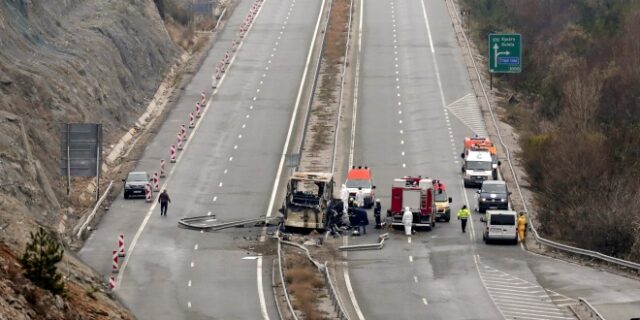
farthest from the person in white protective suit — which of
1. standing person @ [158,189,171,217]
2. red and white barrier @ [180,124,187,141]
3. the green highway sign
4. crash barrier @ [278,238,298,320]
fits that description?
the green highway sign

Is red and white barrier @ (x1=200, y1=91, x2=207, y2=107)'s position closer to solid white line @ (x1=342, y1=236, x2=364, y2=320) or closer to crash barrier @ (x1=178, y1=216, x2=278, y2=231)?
crash barrier @ (x1=178, y1=216, x2=278, y2=231)

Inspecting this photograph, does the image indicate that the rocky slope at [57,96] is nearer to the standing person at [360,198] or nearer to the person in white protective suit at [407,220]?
the standing person at [360,198]

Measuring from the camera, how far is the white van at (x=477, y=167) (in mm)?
66688

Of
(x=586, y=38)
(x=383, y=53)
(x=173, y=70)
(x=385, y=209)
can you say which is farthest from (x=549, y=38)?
(x=385, y=209)

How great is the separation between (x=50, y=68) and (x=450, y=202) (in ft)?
84.8

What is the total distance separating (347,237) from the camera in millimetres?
56281

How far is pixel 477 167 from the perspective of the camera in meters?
67.3

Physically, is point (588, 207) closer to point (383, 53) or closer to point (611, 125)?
point (611, 125)

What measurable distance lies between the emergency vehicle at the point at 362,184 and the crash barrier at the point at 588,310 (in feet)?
60.5

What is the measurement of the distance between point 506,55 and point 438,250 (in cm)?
4037

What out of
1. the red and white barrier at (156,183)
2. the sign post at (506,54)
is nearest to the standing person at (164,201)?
the red and white barrier at (156,183)

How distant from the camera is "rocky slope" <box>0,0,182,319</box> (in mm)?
33562

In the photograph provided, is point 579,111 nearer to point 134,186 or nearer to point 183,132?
point 183,132

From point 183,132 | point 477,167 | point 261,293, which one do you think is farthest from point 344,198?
point 183,132
